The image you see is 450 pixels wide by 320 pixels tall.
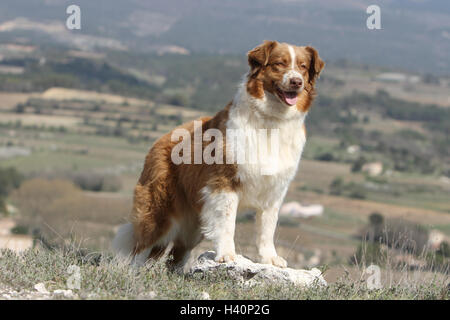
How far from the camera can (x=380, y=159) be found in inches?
4459

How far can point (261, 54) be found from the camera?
24.3ft

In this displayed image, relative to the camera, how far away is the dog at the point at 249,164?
7.31m

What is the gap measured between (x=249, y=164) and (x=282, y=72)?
1085mm

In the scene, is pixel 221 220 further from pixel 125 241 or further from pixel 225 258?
pixel 125 241

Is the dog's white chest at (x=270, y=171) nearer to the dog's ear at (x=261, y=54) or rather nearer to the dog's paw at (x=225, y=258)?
the dog's paw at (x=225, y=258)

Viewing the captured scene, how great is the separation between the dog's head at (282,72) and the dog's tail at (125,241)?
253 cm

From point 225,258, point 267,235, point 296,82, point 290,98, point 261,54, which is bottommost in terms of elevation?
point 225,258

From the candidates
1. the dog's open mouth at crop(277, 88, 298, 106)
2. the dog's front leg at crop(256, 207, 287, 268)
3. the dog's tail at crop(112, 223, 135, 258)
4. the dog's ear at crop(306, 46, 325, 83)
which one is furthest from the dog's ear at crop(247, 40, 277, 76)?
the dog's tail at crop(112, 223, 135, 258)

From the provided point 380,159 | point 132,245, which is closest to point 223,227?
point 132,245

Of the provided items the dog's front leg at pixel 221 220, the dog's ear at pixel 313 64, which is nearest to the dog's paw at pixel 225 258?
the dog's front leg at pixel 221 220

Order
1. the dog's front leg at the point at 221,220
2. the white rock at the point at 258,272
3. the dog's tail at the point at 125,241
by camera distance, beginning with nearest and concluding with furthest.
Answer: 1. the white rock at the point at 258,272
2. the dog's front leg at the point at 221,220
3. the dog's tail at the point at 125,241

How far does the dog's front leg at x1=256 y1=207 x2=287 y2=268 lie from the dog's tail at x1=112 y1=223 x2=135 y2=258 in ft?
5.64

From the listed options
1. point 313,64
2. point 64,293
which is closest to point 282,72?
point 313,64

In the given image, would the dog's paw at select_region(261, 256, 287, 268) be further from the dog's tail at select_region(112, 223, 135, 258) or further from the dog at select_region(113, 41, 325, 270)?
the dog's tail at select_region(112, 223, 135, 258)
